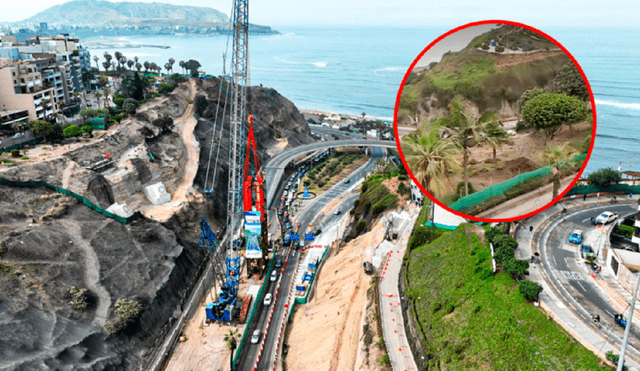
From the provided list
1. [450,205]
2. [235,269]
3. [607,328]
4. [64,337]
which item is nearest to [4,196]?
[64,337]

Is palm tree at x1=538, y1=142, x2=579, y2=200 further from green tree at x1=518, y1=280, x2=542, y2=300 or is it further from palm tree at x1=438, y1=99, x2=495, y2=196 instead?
green tree at x1=518, y1=280, x2=542, y2=300

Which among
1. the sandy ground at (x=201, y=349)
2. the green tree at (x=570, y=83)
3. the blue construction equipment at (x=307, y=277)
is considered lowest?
the sandy ground at (x=201, y=349)

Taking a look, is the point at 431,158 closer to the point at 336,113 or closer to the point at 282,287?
the point at 282,287

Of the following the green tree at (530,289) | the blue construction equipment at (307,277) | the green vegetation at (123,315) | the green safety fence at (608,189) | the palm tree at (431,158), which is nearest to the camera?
the palm tree at (431,158)

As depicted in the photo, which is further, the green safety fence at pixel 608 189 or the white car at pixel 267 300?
the white car at pixel 267 300

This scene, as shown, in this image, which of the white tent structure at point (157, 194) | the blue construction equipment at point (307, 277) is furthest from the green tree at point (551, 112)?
the white tent structure at point (157, 194)

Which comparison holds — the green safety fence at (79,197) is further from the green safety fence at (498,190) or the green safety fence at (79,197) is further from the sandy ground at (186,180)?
the green safety fence at (498,190)

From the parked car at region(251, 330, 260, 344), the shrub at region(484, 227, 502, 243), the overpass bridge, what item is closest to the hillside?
the shrub at region(484, 227, 502, 243)
